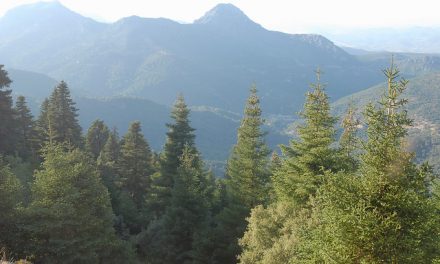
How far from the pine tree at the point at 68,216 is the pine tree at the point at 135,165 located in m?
24.9

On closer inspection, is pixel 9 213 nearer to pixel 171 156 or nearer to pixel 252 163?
pixel 252 163

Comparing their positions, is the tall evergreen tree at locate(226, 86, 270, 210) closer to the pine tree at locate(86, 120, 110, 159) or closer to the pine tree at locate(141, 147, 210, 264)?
the pine tree at locate(141, 147, 210, 264)

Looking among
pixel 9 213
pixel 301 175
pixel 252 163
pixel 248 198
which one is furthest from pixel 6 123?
pixel 301 175

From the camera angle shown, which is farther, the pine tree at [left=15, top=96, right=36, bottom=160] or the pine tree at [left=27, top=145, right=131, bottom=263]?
the pine tree at [left=15, top=96, right=36, bottom=160]

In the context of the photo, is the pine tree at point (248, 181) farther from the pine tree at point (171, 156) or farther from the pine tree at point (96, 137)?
the pine tree at point (96, 137)

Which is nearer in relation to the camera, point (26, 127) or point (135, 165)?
point (135, 165)

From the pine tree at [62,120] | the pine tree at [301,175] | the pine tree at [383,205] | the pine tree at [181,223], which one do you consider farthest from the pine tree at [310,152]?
the pine tree at [62,120]

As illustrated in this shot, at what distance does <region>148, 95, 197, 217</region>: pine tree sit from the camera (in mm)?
42094

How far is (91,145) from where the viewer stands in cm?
6319

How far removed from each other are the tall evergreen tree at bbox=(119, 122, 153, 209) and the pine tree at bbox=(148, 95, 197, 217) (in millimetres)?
7955

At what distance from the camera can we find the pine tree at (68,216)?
23703 millimetres

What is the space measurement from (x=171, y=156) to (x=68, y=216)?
19438mm

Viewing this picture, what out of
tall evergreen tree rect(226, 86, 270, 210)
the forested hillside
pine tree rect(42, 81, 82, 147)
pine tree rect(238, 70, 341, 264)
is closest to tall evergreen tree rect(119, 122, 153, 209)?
the forested hillside

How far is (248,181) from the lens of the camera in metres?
34.2
